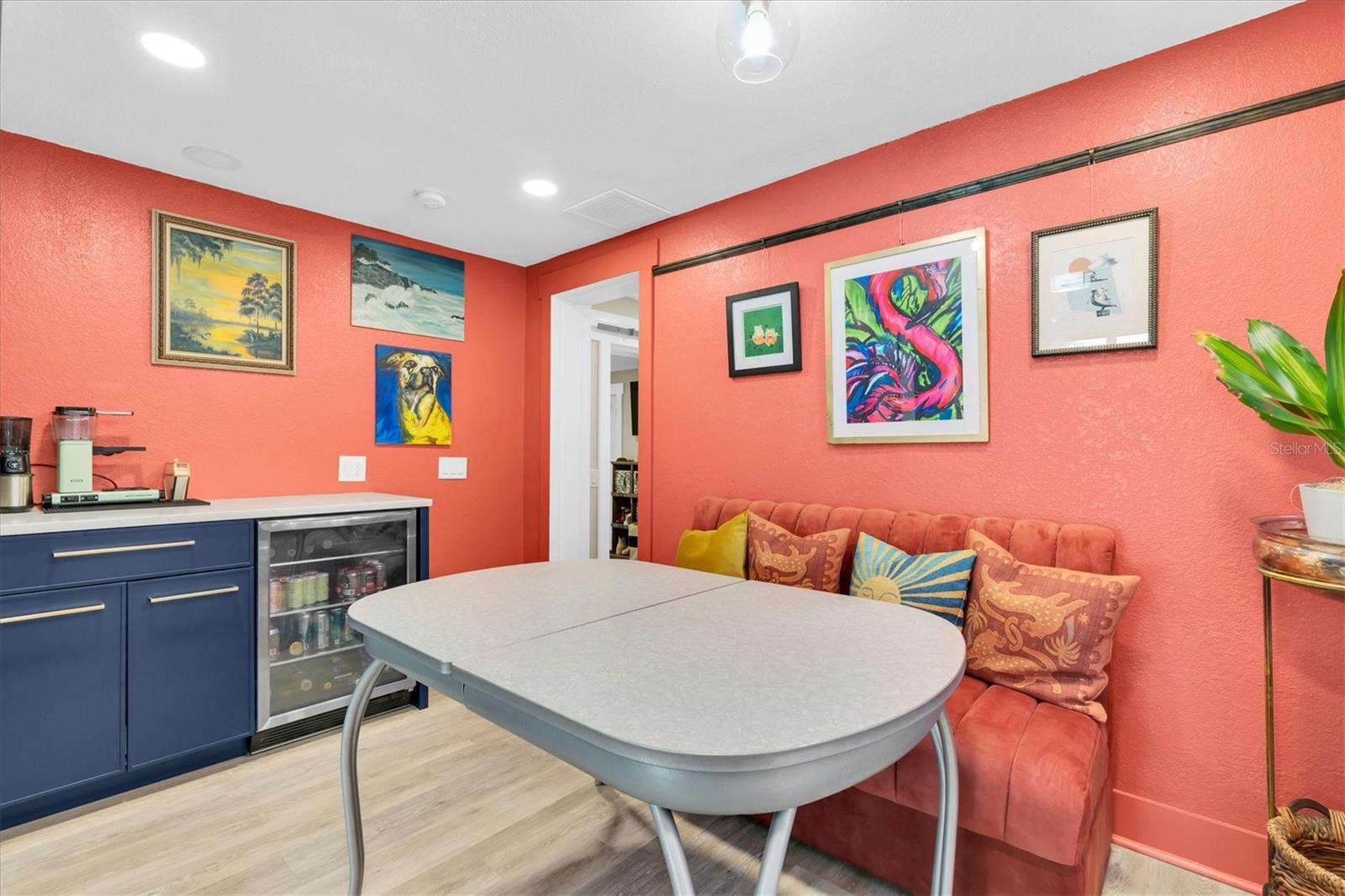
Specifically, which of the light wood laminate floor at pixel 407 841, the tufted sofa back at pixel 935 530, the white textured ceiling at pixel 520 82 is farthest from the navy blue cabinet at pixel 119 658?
the tufted sofa back at pixel 935 530

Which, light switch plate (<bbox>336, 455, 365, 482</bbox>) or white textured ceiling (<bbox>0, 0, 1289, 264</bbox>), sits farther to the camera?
light switch plate (<bbox>336, 455, 365, 482</bbox>)

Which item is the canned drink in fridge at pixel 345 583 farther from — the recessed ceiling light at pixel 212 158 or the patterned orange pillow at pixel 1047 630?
the patterned orange pillow at pixel 1047 630

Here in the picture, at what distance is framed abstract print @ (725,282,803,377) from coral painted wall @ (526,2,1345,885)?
1.77 ft

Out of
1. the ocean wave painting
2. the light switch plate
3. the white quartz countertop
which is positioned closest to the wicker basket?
the white quartz countertop

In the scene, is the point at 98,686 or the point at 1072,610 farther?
the point at 98,686

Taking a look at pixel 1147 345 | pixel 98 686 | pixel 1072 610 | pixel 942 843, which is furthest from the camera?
pixel 98 686

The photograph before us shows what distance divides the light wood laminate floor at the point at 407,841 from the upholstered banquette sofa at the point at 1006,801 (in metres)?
0.13

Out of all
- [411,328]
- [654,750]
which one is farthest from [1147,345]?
[411,328]

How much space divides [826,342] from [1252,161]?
4.61ft

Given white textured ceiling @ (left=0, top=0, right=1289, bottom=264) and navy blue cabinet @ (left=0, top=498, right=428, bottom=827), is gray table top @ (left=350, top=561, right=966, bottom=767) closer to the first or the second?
navy blue cabinet @ (left=0, top=498, right=428, bottom=827)

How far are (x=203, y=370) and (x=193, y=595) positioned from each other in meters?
1.10

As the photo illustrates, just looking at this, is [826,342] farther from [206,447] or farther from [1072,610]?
[206,447]

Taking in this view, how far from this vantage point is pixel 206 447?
9.52 feet

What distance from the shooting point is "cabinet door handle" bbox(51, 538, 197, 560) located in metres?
2.14
